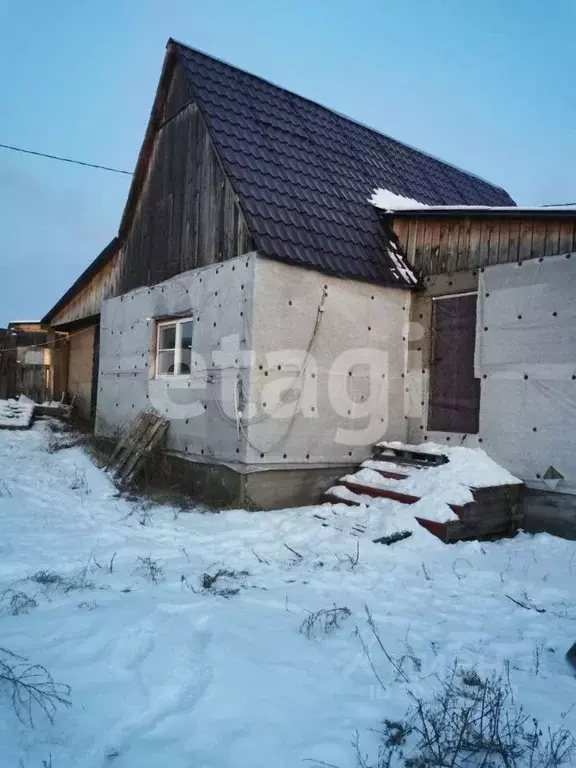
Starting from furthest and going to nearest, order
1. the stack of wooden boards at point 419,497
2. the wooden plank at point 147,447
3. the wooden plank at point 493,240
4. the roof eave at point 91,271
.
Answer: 1. the roof eave at point 91,271
2. the wooden plank at point 147,447
3. the wooden plank at point 493,240
4. the stack of wooden boards at point 419,497

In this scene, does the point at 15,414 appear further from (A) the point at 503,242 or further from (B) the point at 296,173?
(A) the point at 503,242

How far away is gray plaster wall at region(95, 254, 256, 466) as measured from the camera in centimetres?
688

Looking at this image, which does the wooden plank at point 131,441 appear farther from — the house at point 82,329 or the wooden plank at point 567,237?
the wooden plank at point 567,237

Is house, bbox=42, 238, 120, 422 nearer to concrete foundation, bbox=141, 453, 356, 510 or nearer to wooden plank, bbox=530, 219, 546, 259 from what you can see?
concrete foundation, bbox=141, 453, 356, 510

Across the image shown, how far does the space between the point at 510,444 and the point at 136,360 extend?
6221mm

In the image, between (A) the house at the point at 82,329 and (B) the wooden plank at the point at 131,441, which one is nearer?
(B) the wooden plank at the point at 131,441

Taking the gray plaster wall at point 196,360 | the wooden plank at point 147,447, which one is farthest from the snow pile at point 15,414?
the wooden plank at point 147,447

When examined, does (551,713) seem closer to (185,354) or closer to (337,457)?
(337,457)

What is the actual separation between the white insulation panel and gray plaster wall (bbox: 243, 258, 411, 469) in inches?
54.8

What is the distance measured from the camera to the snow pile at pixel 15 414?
39.9 feet

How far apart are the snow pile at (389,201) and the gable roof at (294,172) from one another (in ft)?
0.51

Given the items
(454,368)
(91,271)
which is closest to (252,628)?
(454,368)

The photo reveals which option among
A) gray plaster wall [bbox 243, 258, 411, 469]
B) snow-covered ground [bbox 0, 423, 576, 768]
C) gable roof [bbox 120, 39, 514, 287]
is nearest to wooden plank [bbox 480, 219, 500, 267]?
gable roof [bbox 120, 39, 514, 287]

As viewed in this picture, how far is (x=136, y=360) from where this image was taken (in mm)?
9344
